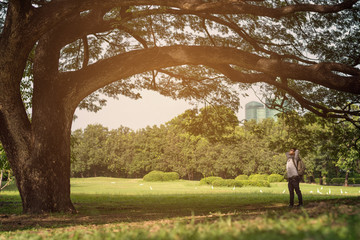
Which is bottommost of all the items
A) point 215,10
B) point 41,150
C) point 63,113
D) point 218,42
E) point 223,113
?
point 41,150

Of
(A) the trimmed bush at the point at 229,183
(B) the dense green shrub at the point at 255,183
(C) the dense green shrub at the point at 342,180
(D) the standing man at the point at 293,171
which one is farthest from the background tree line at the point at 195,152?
(D) the standing man at the point at 293,171

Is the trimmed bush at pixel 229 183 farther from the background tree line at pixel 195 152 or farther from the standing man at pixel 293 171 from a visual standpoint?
the standing man at pixel 293 171

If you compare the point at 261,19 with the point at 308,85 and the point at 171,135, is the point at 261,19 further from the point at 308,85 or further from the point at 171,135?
the point at 171,135

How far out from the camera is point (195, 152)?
57781 millimetres

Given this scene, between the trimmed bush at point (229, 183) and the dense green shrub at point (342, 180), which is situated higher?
the trimmed bush at point (229, 183)

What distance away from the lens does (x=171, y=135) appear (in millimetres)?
62594

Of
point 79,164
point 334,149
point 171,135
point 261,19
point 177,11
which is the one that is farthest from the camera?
point 79,164

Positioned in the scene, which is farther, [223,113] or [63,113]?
[223,113]

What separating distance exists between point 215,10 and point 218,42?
21.5ft

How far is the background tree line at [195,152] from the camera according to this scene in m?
19.4

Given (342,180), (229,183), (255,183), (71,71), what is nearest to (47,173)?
(71,71)

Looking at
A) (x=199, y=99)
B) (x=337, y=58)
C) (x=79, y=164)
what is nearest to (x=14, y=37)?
(x=199, y=99)

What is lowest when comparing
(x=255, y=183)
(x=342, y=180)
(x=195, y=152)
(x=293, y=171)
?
(x=342, y=180)

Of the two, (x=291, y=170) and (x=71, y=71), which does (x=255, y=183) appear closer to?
(x=291, y=170)
